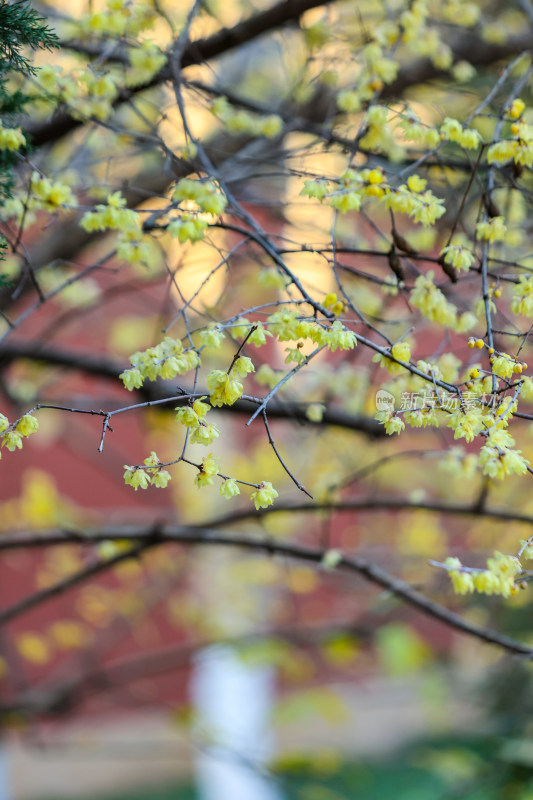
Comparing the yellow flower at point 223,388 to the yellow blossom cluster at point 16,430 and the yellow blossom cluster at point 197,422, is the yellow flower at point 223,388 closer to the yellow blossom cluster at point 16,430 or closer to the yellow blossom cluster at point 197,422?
the yellow blossom cluster at point 197,422

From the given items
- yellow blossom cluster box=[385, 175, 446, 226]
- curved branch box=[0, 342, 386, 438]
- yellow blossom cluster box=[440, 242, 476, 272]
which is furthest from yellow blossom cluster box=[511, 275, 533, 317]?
curved branch box=[0, 342, 386, 438]

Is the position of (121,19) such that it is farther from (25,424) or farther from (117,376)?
(25,424)

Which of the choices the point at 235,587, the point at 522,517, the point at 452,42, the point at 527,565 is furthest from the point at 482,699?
the point at 452,42

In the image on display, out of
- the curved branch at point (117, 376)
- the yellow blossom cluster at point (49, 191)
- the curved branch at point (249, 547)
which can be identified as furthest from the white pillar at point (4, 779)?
the yellow blossom cluster at point (49, 191)

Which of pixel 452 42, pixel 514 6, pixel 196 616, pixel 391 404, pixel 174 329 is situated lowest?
pixel 391 404

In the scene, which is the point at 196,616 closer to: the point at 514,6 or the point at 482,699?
the point at 482,699

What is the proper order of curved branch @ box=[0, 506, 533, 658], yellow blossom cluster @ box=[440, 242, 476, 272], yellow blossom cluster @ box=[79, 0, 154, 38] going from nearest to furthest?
yellow blossom cluster @ box=[440, 242, 476, 272] → yellow blossom cluster @ box=[79, 0, 154, 38] → curved branch @ box=[0, 506, 533, 658]

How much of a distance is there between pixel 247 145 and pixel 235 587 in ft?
11.3

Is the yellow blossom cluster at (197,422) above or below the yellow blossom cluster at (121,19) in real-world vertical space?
below

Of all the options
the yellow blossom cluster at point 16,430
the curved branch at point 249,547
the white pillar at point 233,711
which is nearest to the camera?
the yellow blossom cluster at point 16,430

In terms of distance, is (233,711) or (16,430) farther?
(233,711)

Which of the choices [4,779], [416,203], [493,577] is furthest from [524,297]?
[4,779]

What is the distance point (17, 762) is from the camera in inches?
231

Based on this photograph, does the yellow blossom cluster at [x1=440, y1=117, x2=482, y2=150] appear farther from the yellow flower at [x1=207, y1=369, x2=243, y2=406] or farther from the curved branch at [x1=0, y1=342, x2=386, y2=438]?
the curved branch at [x1=0, y1=342, x2=386, y2=438]
